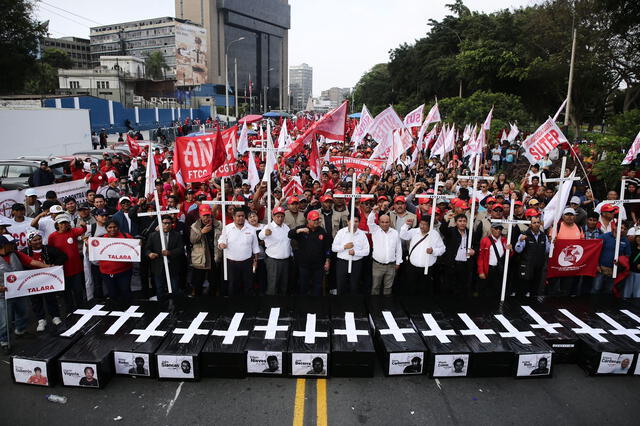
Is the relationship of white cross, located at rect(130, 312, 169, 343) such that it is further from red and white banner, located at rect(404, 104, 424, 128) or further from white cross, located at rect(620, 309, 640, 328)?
red and white banner, located at rect(404, 104, 424, 128)

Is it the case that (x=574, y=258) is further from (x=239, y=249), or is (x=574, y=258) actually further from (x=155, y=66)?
(x=155, y=66)

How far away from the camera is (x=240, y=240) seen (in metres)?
7.01

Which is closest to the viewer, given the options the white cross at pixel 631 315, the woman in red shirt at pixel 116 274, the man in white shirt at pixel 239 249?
the white cross at pixel 631 315

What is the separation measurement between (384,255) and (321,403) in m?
2.75

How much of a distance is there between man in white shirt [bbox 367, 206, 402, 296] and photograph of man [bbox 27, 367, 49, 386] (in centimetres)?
452

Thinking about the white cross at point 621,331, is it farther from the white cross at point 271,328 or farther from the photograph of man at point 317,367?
the white cross at point 271,328

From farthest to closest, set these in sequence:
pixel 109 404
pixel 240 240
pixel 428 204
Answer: pixel 428 204 → pixel 240 240 → pixel 109 404

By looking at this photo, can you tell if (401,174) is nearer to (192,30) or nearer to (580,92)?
(580,92)

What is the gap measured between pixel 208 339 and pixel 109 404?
1253mm

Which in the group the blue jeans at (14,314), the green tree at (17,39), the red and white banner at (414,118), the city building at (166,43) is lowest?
the blue jeans at (14,314)

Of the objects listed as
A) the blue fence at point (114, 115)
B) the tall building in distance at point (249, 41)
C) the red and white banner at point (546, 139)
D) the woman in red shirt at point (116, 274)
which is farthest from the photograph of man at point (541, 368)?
the tall building in distance at point (249, 41)

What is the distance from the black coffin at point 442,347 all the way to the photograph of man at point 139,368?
342 centimetres

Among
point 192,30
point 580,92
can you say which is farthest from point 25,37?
point 192,30

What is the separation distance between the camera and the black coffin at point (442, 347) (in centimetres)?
524
